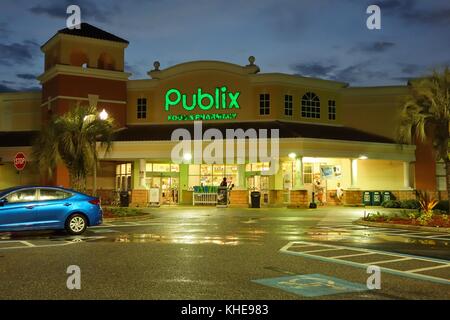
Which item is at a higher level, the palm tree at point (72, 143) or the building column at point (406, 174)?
the palm tree at point (72, 143)

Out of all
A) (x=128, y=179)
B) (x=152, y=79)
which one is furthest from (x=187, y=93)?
(x=128, y=179)

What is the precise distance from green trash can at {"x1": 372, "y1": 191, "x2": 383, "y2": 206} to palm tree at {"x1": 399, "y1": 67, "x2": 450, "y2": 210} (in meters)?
12.5

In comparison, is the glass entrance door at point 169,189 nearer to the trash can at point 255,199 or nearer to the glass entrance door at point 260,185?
the glass entrance door at point 260,185

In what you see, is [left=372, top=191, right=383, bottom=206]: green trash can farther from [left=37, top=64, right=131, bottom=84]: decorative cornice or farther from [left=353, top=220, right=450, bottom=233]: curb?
[left=37, top=64, right=131, bottom=84]: decorative cornice

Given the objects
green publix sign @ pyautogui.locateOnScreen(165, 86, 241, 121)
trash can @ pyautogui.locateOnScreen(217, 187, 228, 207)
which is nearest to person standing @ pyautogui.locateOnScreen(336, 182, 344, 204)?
trash can @ pyautogui.locateOnScreen(217, 187, 228, 207)

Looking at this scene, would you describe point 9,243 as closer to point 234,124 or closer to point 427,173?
point 234,124

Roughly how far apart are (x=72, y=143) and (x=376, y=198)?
1993 cm

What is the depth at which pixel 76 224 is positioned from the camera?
15289mm

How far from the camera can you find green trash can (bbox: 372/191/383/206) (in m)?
33.2

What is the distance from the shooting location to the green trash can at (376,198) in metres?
33.2

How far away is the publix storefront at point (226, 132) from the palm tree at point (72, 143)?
381 inches

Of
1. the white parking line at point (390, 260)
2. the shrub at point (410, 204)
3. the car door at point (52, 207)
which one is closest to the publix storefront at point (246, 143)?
the shrub at point (410, 204)

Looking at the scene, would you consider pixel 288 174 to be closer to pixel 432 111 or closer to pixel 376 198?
pixel 376 198
